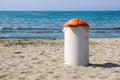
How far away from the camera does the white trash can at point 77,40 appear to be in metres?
6.47

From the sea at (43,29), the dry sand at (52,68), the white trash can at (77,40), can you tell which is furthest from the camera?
the sea at (43,29)

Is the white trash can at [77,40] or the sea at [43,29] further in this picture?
the sea at [43,29]

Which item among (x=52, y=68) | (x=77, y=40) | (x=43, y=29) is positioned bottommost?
(x=52, y=68)

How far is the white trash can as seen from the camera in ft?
21.2

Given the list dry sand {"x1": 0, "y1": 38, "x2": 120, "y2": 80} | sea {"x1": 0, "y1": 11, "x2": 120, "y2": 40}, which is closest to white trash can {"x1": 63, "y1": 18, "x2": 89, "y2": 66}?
dry sand {"x1": 0, "y1": 38, "x2": 120, "y2": 80}

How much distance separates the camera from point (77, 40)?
21.3ft

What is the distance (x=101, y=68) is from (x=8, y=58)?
2725 millimetres

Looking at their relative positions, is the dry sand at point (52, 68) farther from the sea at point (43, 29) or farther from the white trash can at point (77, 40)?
the sea at point (43, 29)

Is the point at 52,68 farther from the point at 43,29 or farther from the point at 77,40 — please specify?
the point at 43,29

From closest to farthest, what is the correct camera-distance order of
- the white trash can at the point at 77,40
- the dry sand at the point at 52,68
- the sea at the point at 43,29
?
1. the dry sand at the point at 52,68
2. the white trash can at the point at 77,40
3. the sea at the point at 43,29

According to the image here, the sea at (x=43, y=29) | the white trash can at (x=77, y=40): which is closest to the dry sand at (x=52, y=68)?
the white trash can at (x=77, y=40)

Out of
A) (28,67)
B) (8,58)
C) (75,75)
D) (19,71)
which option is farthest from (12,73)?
(8,58)

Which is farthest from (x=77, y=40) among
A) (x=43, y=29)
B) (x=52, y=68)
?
(x=43, y=29)

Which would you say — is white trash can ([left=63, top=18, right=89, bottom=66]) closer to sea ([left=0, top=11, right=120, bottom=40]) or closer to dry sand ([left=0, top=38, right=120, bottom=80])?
dry sand ([left=0, top=38, right=120, bottom=80])
